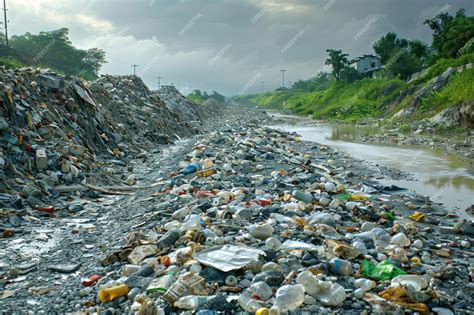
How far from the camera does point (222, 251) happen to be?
330cm

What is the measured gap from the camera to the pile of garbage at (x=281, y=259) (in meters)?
2.69

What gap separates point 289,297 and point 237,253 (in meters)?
0.74

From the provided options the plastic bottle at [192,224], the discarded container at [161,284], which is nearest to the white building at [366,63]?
the plastic bottle at [192,224]

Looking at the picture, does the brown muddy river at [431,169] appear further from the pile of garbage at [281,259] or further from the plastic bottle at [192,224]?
the plastic bottle at [192,224]

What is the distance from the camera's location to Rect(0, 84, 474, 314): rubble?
2742mm

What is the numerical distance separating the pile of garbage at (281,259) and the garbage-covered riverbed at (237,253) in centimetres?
1

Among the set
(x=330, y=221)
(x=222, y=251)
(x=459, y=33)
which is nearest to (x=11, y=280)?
(x=222, y=251)

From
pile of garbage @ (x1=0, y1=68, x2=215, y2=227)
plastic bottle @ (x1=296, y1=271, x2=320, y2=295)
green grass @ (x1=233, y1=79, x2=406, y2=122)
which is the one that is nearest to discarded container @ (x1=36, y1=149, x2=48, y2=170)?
pile of garbage @ (x1=0, y1=68, x2=215, y2=227)

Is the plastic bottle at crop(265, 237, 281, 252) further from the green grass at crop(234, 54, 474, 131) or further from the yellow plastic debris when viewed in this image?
the green grass at crop(234, 54, 474, 131)

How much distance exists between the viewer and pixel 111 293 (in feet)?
9.67

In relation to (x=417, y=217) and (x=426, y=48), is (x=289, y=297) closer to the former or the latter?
(x=417, y=217)

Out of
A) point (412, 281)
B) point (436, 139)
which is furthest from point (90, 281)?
point (436, 139)

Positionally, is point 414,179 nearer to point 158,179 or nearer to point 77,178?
point 158,179

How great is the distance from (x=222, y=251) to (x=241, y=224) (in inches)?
40.7
